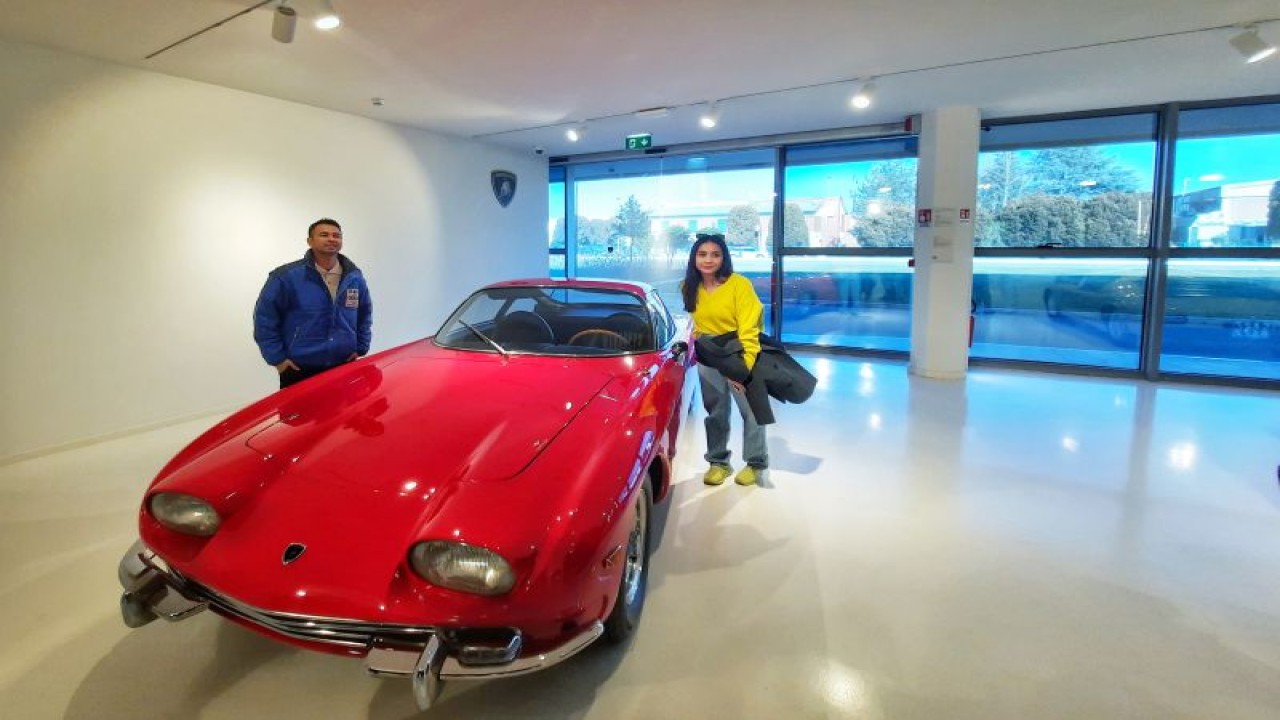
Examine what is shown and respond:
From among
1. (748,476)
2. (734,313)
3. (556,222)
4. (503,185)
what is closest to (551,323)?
(734,313)

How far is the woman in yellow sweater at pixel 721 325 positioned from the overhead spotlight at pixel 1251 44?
10.9 ft

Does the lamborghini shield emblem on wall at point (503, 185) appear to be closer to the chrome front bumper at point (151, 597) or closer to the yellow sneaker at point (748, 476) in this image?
the yellow sneaker at point (748, 476)

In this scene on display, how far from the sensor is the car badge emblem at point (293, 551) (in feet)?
4.79

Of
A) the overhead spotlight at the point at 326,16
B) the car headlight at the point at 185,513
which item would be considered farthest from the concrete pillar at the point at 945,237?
the car headlight at the point at 185,513

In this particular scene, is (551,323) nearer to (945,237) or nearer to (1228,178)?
(945,237)

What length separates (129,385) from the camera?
421cm

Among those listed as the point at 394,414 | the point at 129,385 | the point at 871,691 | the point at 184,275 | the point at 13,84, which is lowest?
the point at 871,691

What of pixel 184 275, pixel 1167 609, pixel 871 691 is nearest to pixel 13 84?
pixel 184 275

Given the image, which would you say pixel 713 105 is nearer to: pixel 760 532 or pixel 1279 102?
pixel 760 532

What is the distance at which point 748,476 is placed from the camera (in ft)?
11.0

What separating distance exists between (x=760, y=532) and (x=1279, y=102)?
650cm

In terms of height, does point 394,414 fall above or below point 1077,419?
above

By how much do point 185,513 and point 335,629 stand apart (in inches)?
22.5

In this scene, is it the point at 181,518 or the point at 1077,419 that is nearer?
the point at 181,518
